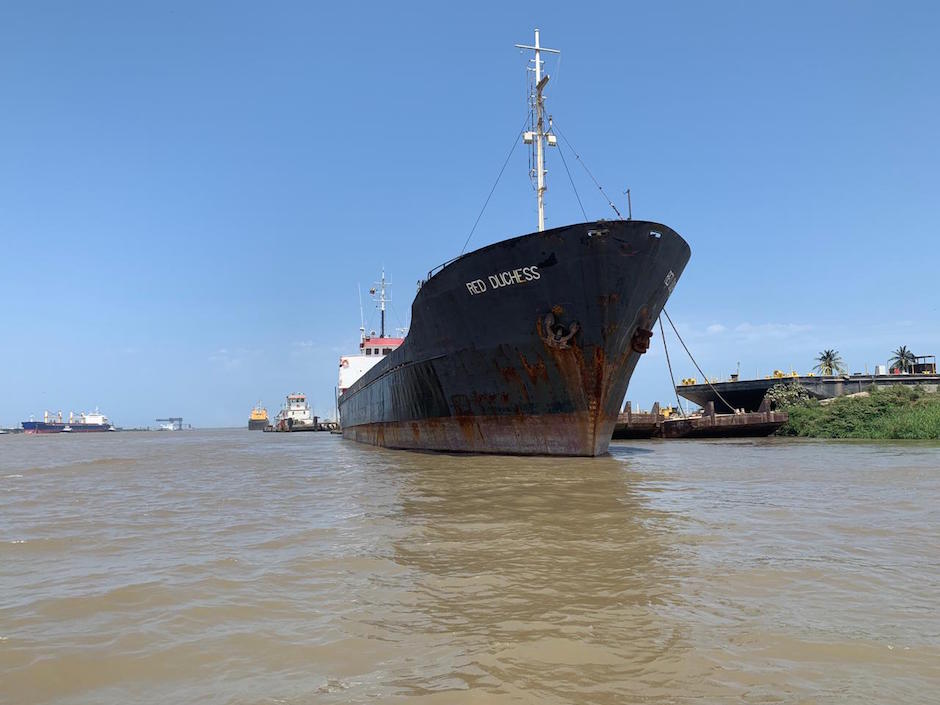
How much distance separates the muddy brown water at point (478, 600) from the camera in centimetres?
254

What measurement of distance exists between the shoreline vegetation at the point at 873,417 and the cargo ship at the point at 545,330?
13367 millimetres

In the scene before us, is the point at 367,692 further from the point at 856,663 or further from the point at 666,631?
the point at 856,663

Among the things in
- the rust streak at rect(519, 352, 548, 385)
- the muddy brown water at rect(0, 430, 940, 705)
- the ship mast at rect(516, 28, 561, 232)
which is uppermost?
the ship mast at rect(516, 28, 561, 232)

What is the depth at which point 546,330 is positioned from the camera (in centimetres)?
1293

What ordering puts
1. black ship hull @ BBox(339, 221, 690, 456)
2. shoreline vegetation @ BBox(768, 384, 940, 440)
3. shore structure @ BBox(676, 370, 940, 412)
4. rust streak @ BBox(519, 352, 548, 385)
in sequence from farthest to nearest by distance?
1. shore structure @ BBox(676, 370, 940, 412)
2. shoreline vegetation @ BBox(768, 384, 940, 440)
3. rust streak @ BBox(519, 352, 548, 385)
4. black ship hull @ BBox(339, 221, 690, 456)

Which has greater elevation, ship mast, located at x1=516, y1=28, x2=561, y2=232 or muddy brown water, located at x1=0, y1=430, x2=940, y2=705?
ship mast, located at x1=516, y1=28, x2=561, y2=232

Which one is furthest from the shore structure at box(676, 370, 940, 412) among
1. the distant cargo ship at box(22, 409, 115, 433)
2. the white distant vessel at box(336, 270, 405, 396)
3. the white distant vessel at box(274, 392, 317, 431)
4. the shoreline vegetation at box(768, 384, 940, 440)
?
the distant cargo ship at box(22, 409, 115, 433)

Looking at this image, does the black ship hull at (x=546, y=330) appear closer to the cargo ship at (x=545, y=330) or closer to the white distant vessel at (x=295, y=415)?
the cargo ship at (x=545, y=330)

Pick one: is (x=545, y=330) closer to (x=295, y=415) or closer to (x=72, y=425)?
(x=295, y=415)

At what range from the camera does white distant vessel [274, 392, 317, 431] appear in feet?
227

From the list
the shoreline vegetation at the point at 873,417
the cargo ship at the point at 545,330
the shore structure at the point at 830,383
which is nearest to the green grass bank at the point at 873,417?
the shoreline vegetation at the point at 873,417

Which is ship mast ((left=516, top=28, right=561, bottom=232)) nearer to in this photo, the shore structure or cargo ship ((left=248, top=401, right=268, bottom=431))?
the shore structure

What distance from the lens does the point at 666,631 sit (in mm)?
3051

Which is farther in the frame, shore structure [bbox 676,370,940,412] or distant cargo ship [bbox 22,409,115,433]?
distant cargo ship [bbox 22,409,115,433]
